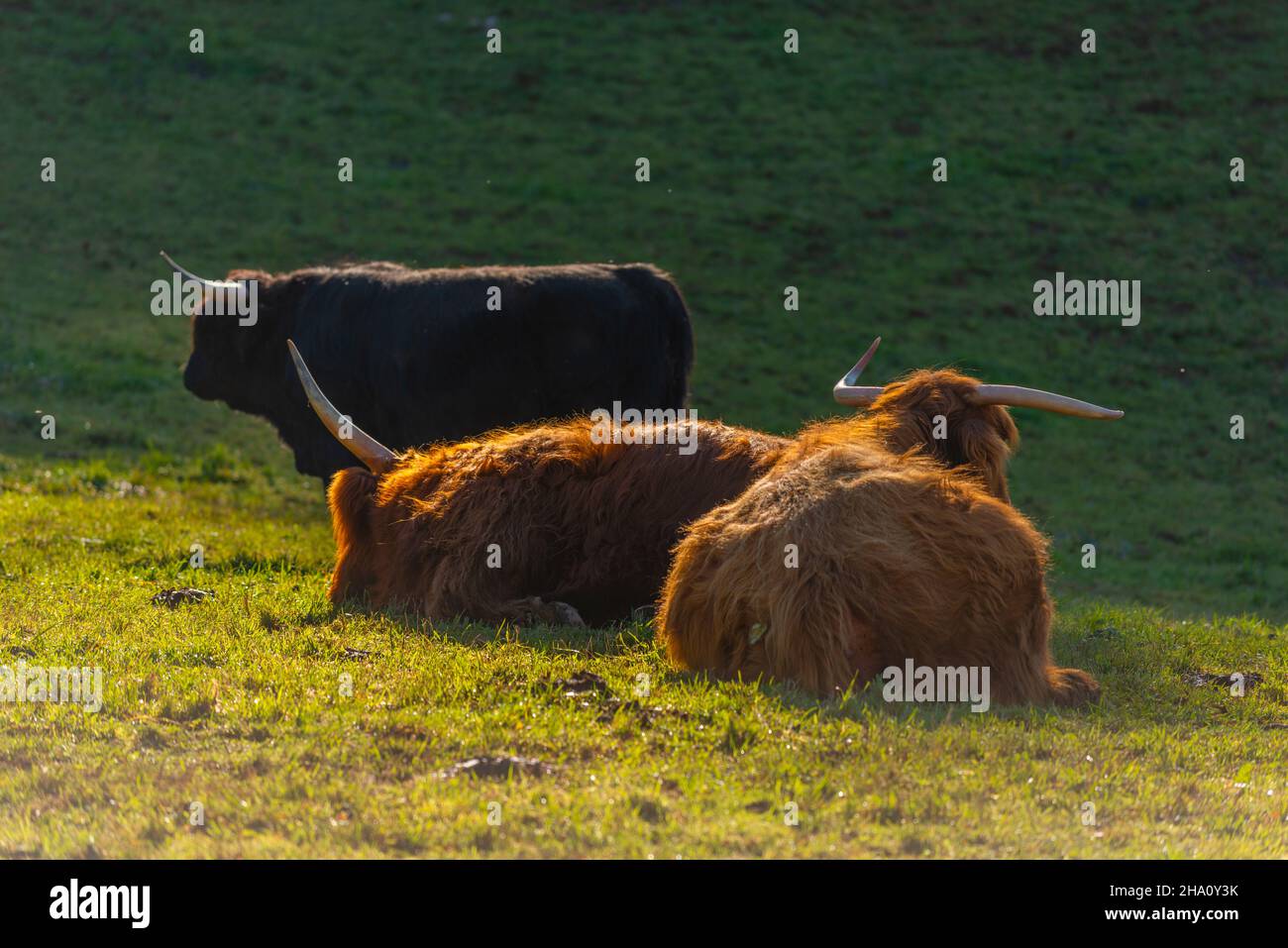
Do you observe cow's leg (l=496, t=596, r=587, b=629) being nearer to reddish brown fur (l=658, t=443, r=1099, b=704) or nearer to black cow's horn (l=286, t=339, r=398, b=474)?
reddish brown fur (l=658, t=443, r=1099, b=704)

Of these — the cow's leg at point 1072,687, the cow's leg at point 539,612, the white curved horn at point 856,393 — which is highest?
the white curved horn at point 856,393

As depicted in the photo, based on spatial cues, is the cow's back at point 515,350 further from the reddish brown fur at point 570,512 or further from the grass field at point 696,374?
the reddish brown fur at point 570,512

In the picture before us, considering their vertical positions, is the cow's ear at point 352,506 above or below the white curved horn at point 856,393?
below

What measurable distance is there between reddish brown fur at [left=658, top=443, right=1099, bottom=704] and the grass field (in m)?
0.21

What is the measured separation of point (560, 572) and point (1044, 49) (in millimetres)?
24742

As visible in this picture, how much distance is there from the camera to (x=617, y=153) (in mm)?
25656

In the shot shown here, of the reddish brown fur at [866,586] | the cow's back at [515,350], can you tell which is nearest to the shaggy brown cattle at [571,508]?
the reddish brown fur at [866,586]

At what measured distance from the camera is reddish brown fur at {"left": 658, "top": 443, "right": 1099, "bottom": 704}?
5.32 meters

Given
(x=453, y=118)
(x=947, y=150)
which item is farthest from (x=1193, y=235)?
(x=453, y=118)

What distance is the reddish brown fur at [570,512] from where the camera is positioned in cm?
676

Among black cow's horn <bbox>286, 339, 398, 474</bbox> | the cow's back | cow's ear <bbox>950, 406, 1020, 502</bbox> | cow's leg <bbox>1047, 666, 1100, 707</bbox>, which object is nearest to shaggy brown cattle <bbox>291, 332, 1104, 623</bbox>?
cow's ear <bbox>950, 406, 1020, 502</bbox>

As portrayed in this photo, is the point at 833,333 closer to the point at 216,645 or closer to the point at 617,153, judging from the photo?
the point at 617,153

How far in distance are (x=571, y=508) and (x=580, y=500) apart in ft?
0.19

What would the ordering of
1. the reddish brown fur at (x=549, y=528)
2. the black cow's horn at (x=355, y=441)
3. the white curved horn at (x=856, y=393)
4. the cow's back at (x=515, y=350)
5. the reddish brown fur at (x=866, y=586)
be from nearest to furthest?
the reddish brown fur at (x=866, y=586) → the reddish brown fur at (x=549, y=528) → the white curved horn at (x=856, y=393) → the black cow's horn at (x=355, y=441) → the cow's back at (x=515, y=350)
